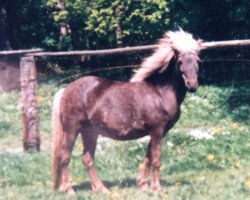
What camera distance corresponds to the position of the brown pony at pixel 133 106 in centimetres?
677

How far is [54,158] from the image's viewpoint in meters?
7.08

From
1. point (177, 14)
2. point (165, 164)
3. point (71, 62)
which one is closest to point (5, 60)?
point (71, 62)

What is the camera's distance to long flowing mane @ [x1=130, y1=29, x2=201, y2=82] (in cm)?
676

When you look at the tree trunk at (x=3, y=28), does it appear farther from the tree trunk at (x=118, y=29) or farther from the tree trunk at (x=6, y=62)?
the tree trunk at (x=118, y=29)

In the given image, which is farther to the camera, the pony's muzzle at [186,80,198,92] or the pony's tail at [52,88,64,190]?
the pony's tail at [52,88,64,190]

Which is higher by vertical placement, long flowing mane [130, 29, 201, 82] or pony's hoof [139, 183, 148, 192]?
long flowing mane [130, 29, 201, 82]

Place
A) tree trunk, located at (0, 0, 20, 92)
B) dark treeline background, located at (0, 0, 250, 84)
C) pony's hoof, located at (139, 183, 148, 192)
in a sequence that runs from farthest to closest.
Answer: dark treeline background, located at (0, 0, 250, 84)
tree trunk, located at (0, 0, 20, 92)
pony's hoof, located at (139, 183, 148, 192)

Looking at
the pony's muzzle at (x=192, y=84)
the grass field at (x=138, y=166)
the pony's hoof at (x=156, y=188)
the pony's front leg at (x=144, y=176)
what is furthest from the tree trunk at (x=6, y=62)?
the pony's muzzle at (x=192, y=84)

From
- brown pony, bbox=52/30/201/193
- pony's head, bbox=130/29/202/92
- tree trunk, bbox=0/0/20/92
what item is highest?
pony's head, bbox=130/29/202/92

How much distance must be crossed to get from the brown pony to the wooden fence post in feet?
7.30

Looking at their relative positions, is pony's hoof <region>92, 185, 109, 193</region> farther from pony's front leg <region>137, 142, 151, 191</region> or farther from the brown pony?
pony's front leg <region>137, 142, 151, 191</region>

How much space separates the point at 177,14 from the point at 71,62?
4960mm

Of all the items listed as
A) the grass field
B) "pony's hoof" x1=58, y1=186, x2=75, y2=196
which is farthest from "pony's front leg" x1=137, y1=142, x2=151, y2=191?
"pony's hoof" x1=58, y1=186, x2=75, y2=196

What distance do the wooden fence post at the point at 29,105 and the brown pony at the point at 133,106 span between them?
2225 mm
